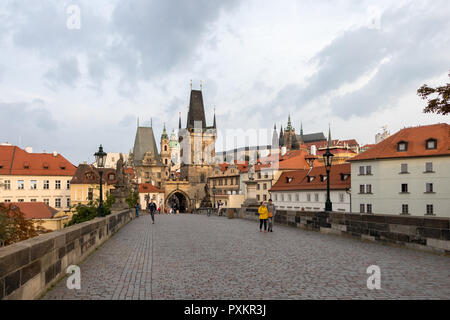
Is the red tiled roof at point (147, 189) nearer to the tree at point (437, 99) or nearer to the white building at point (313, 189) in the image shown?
the white building at point (313, 189)

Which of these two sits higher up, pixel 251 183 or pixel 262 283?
pixel 251 183

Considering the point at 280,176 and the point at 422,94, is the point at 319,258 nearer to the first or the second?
the point at 422,94

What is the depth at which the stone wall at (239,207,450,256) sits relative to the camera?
918cm

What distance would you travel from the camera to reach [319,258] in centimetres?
895

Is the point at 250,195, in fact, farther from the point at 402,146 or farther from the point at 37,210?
the point at 402,146

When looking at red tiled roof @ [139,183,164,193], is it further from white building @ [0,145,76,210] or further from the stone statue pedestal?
the stone statue pedestal

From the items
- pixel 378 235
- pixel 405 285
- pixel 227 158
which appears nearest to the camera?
pixel 405 285

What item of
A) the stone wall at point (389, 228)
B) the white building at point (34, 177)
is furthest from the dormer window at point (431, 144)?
the white building at point (34, 177)

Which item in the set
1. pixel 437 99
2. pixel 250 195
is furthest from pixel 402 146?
pixel 437 99

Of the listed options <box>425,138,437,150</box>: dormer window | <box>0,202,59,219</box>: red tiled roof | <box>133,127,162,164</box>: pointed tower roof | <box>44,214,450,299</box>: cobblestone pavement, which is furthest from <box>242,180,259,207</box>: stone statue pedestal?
<box>133,127,162,164</box>: pointed tower roof

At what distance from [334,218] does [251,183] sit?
1217cm

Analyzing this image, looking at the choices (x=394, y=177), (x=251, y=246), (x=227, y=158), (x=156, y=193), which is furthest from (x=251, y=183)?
(x=227, y=158)

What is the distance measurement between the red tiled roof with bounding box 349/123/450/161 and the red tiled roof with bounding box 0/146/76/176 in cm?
4637

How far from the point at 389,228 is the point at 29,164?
61543 mm
